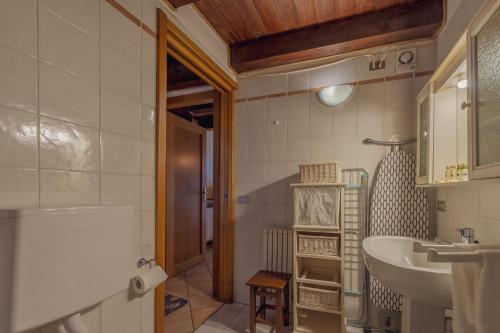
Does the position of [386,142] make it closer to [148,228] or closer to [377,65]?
[377,65]

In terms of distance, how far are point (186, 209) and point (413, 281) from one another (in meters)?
2.58

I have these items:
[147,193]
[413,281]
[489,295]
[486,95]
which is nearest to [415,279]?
→ [413,281]

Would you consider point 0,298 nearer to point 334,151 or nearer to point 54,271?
point 54,271

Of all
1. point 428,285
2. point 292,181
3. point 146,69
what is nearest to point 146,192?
point 146,69

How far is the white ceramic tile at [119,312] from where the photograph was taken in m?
1.05

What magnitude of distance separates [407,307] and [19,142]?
1.86m

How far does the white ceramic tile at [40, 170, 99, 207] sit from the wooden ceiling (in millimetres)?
1197

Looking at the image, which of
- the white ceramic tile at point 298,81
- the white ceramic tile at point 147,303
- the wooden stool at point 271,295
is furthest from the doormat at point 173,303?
the white ceramic tile at point 298,81

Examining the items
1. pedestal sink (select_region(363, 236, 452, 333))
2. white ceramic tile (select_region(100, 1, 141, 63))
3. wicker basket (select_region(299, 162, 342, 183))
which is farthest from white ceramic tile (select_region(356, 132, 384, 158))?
white ceramic tile (select_region(100, 1, 141, 63))

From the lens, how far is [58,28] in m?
0.91

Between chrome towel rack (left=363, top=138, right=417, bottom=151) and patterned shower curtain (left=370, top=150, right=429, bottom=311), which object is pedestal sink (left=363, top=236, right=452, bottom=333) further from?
chrome towel rack (left=363, top=138, right=417, bottom=151)

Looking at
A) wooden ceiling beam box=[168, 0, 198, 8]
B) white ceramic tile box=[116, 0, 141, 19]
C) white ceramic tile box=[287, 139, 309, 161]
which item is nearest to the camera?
white ceramic tile box=[116, 0, 141, 19]

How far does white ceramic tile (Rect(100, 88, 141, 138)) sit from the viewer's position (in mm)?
1082

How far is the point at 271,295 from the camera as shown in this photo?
1.71 m
